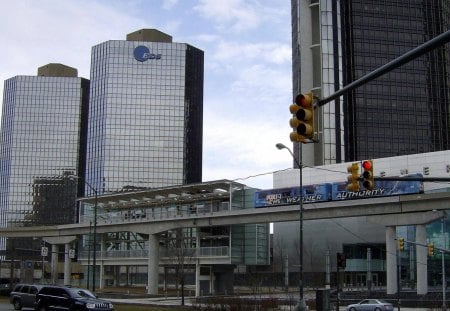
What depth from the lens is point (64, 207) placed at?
18412 centimetres

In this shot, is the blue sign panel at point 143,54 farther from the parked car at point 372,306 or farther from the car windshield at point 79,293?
the car windshield at point 79,293

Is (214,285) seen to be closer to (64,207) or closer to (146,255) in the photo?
(146,255)

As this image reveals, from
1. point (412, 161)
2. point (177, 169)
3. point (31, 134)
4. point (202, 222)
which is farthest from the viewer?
point (31, 134)

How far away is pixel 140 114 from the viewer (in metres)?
170

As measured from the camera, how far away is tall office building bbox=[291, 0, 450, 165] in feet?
488

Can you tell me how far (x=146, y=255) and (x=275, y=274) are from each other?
2884 centimetres

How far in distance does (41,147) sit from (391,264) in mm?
144857

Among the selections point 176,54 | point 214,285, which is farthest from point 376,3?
point 214,285

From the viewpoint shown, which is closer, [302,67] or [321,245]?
[321,245]

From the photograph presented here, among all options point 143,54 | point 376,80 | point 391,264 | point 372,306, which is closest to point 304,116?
point 372,306

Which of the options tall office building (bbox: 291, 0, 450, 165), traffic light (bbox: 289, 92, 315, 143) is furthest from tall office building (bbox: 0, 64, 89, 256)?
traffic light (bbox: 289, 92, 315, 143)

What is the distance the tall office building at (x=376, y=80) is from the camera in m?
149

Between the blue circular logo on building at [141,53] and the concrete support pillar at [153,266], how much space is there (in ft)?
330

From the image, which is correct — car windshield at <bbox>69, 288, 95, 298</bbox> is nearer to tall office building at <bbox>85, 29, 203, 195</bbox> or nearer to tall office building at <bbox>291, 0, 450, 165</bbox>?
tall office building at <bbox>291, 0, 450, 165</bbox>
